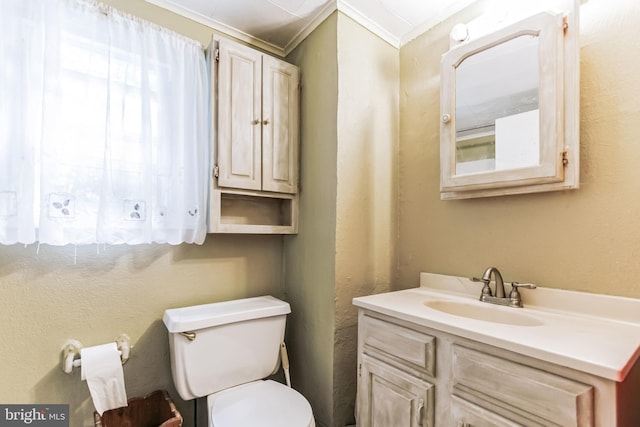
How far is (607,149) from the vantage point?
1.02m

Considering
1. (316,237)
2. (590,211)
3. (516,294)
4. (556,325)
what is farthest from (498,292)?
(316,237)

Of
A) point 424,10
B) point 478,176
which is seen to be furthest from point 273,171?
point 424,10

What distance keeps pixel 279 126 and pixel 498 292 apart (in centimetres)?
128

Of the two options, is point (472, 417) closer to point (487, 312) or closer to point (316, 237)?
point (487, 312)

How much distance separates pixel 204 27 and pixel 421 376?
186cm

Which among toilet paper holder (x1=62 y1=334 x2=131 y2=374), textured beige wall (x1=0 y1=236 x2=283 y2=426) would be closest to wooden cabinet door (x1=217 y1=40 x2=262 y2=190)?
textured beige wall (x1=0 y1=236 x2=283 y2=426)

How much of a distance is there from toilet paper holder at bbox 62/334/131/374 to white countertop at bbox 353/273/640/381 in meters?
1.03

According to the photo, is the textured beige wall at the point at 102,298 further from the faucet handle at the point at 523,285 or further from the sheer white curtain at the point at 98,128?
the faucet handle at the point at 523,285

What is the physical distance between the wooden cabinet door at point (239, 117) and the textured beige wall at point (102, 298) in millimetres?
263

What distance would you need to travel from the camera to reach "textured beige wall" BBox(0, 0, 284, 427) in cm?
114

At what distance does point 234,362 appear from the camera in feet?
4.46

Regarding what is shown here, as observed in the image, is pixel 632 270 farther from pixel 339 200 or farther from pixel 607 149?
pixel 339 200

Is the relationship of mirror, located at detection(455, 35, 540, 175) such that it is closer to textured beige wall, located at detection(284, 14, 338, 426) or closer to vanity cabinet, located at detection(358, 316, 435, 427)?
textured beige wall, located at detection(284, 14, 338, 426)

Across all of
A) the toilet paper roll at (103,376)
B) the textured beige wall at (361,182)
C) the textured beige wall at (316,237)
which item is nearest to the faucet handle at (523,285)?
the textured beige wall at (361,182)
